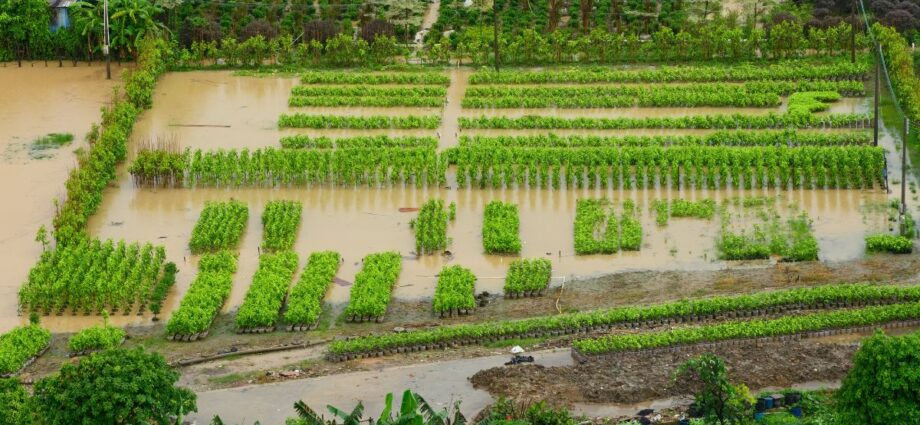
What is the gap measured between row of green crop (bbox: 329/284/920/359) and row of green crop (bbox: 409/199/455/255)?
13.4 ft

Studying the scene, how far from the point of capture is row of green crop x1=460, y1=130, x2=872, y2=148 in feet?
137

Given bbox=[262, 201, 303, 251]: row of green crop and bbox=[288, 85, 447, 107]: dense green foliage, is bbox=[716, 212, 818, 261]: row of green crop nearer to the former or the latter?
bbox=[262, 201, 303, 251]: row of green crop

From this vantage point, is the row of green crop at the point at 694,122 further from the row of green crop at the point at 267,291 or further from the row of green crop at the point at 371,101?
the row of green crop at the point at 267,291

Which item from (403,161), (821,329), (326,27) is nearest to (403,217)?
(403,161)

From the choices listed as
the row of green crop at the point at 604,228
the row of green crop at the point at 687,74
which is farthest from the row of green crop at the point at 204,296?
the row of green crop at the point at 687,74

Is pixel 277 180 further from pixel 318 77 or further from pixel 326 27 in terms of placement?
pixel 326 27

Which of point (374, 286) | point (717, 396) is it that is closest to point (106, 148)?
point (374, 286)

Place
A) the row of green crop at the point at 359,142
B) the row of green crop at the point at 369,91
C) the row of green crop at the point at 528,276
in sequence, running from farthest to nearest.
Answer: the row of green crop at the point at 369,91, the row of green crop at the point at 359,142, the row of green crop at the point at 528,276

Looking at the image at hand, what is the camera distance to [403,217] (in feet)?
Answer: 126

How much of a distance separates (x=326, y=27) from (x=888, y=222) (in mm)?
19955

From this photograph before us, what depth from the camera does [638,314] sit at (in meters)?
32.9

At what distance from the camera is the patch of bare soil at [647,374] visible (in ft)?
96.6

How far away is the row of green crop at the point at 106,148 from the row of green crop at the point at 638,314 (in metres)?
8.13

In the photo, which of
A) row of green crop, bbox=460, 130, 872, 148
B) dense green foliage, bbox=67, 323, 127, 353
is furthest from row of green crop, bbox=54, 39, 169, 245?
row of green crop, bbox=460, 130, 872, 148
